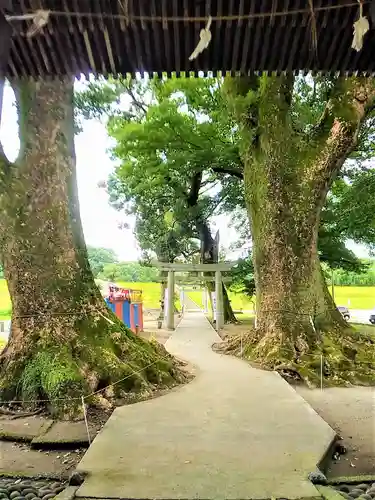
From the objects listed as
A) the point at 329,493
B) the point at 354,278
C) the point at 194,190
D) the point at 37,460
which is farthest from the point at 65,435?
the point at 354,278

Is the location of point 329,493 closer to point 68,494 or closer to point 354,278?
point 68,494

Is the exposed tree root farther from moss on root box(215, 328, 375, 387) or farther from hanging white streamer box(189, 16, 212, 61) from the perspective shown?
hanging white streamer box(189, 16, 212, 61)

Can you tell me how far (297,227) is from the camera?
8.14 m

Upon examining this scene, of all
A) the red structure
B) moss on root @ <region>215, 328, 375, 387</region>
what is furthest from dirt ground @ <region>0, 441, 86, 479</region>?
the red structure

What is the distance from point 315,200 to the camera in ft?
26.9

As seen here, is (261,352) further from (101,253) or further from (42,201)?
(101,253)

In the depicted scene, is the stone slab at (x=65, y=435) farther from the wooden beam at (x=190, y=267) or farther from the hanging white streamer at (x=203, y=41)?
the wooden beam at (x=190, y=267)

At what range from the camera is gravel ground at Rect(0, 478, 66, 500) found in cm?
298

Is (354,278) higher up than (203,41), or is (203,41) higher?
Answer: (354,278)

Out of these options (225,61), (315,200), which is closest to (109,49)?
(225,61)

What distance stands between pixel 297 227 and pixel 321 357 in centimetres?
236

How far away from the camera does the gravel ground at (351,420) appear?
12.9ft

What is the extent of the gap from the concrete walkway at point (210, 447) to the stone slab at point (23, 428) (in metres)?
0.79

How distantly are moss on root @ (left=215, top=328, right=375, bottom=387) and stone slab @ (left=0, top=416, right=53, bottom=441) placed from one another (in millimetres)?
3887
